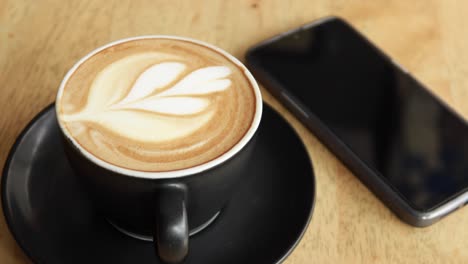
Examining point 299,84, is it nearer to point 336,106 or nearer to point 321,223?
point 336,106

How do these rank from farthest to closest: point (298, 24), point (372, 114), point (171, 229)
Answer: point (298, 24) < point (372, 114) < point (171, 229)

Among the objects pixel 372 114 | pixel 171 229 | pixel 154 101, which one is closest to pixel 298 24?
pixel 372 114

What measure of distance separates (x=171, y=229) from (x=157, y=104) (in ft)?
0.42

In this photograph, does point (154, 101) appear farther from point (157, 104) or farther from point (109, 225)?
point (109, 225)

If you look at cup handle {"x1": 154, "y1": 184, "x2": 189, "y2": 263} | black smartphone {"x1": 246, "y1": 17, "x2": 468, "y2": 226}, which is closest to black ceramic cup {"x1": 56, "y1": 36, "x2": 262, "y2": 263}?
cup handle {"x1": 154, "y1": 184, "x2": 189, "y2": 263}

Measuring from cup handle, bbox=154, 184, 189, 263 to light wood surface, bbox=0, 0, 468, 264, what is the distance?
15 cm

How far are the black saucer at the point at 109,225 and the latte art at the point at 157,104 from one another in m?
0.09

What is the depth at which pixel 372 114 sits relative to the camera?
648 millimetres

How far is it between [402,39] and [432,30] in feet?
0.16

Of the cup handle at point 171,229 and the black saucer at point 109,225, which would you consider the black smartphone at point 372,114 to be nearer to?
the black saucer at point 109,225

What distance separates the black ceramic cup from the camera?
0.42m

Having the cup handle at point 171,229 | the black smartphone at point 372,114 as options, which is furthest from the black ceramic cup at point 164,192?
the black smartphone at point 372,114

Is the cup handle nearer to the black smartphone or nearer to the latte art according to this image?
the latte art

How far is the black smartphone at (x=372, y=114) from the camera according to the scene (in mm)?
573
